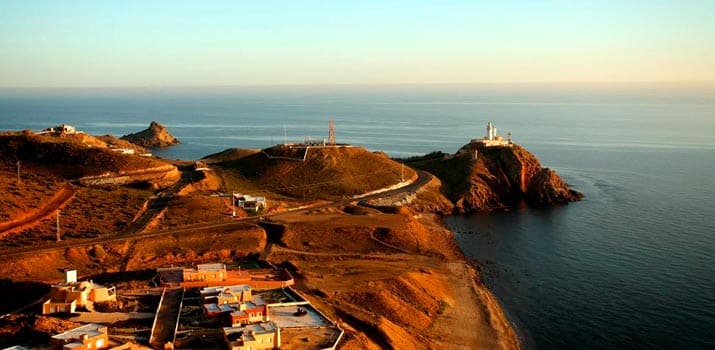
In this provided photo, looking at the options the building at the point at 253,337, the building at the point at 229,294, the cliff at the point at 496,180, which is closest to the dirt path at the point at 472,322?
the building at the point at 229,294

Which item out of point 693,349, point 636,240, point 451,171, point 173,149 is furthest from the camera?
point 173,149

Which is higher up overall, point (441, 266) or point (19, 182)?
point (19, 182)

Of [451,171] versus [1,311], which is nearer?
[1,311]

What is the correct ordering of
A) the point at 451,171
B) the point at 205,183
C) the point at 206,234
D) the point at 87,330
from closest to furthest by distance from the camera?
the point at 87,330
the point at 206,234
the point at 205,183
the point at 451,171

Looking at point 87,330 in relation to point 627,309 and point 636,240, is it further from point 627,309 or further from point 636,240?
point 636,240

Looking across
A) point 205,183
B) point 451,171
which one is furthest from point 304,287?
point 451,171

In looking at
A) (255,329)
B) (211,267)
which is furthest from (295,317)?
(211,267)
